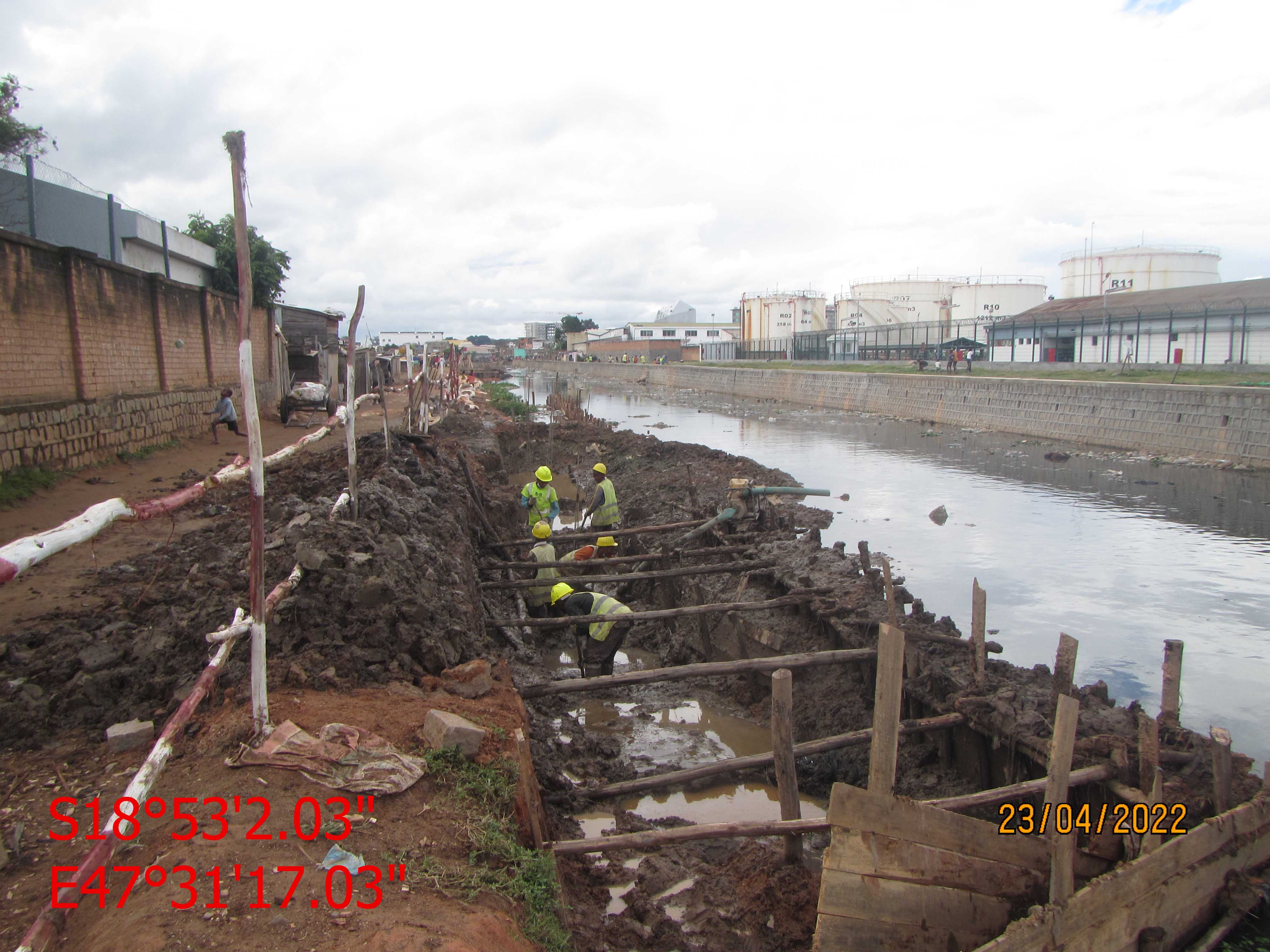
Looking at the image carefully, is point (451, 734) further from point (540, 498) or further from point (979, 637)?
point (540, 498)

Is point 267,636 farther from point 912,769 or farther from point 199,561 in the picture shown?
point 912,769

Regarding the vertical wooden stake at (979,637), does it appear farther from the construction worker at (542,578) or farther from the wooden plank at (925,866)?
the construction worker at (542,578)

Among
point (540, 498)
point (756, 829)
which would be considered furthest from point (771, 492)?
point (756, 829)

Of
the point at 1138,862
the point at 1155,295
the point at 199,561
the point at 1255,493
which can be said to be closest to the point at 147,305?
the point at 199,561

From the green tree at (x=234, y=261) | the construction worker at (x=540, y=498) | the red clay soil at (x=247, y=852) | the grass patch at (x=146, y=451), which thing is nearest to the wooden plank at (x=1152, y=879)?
the red clay soil at (x=247, y=852)

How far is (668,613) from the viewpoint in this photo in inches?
301

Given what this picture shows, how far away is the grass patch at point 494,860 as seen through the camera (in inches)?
128

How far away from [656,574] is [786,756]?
4.89 m

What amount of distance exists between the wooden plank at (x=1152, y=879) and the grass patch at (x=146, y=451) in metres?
13.6

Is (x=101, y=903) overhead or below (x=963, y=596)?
overhead

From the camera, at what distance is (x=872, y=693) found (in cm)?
691

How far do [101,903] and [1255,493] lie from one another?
20458 millimetres

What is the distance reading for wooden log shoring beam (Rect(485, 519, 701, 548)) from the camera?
10.9 metres

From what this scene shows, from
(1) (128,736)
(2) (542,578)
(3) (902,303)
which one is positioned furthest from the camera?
(3) (902,303)
